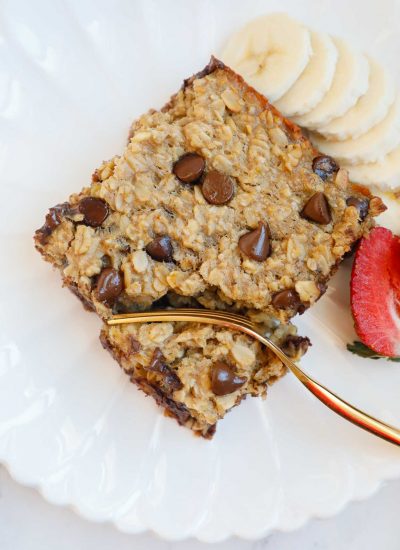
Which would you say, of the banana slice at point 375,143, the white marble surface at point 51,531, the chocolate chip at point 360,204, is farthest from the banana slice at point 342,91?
the white marble surface at point 51,531

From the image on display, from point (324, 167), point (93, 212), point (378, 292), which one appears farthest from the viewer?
point (378, 292)

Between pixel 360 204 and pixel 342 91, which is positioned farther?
pixel 342 91

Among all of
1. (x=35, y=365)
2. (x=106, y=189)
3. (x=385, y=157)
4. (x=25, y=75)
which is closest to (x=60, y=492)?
(x=35, y=365)

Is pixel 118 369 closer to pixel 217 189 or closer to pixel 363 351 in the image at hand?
pixel 217 189

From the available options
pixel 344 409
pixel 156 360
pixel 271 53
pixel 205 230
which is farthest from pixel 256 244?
pixel 271 53

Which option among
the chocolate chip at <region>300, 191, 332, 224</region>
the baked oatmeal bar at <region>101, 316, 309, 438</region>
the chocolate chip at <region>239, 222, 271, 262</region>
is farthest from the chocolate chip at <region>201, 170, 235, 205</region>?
the baked oatmeal bar at <region>101, 316, 309, 438</region>

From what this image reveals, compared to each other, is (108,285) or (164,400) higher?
(108,285)

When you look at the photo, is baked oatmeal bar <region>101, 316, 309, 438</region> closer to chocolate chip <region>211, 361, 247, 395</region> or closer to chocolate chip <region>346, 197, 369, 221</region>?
chocolate chip <region>211, 361, 247, 395</region>

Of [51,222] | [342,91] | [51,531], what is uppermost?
[51,222]
